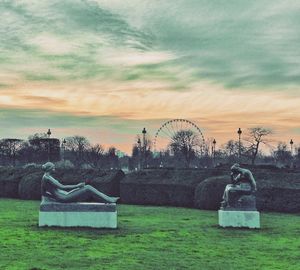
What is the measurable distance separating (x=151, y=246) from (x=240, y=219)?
4.73 meters

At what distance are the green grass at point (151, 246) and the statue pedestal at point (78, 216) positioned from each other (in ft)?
1.40

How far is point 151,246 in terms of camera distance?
40.3 ft

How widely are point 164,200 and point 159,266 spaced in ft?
54.2

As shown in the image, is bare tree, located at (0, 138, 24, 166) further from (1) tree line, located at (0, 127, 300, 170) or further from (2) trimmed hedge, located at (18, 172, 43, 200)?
(2) trimmed hedge, located at (18, 172, 43, 200)

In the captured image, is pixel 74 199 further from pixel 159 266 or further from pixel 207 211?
pixel 207 211

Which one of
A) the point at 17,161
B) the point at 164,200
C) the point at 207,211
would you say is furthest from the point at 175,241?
the point at 17,161

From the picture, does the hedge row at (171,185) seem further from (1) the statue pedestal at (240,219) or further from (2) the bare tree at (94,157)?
(2) the bare tree at (94,157)

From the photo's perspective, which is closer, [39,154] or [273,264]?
[273,264]

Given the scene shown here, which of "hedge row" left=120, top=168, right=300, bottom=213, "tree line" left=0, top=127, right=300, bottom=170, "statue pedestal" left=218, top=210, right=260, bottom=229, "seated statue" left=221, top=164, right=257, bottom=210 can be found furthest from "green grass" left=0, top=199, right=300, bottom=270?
"tree line" left=0, top=127, right=300, bottom=170

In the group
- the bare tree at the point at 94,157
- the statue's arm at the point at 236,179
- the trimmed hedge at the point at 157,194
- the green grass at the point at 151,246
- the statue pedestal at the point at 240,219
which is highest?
the bare tree at the point at 94,157

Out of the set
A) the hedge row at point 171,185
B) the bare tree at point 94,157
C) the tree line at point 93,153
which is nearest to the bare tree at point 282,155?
the tree line at point 93,153

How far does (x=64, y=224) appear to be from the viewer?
15523 millimetres

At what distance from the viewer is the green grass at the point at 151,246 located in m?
10.2

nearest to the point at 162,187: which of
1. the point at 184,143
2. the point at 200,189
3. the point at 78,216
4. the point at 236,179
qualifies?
the point at 200,189
